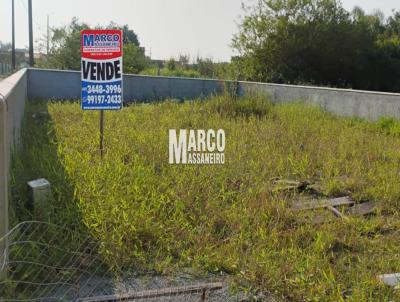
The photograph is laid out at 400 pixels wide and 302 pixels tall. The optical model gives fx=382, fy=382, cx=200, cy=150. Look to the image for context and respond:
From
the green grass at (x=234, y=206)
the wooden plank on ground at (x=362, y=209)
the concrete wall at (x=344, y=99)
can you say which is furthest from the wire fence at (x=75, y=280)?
the concrete wall at (x=344, y=99)

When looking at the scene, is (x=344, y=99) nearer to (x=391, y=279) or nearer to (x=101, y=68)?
(x=101, y=68)

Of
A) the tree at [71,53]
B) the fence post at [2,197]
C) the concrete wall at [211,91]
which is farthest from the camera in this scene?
the tree at [71,53]

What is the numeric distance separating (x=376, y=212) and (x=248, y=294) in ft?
6.67

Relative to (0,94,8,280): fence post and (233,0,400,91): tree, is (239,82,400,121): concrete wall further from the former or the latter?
(0,94,8,280): fence post

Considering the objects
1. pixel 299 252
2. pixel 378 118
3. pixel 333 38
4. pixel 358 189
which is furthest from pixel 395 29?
pixel 299 252

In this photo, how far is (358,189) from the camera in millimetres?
4465

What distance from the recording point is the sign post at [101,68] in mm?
4805

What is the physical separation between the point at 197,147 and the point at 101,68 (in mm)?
1996

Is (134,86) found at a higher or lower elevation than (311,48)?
lower

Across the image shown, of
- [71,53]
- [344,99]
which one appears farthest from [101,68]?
[71,53]

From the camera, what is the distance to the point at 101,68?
4.89 m

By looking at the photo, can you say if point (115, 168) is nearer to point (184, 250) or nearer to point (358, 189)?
point (184, 250)

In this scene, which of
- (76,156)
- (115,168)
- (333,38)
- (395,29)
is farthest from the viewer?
(395,29)

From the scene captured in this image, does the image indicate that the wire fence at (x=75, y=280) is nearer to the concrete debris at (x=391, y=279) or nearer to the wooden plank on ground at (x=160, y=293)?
the wooden plank on ground at (x=160, y=293)
